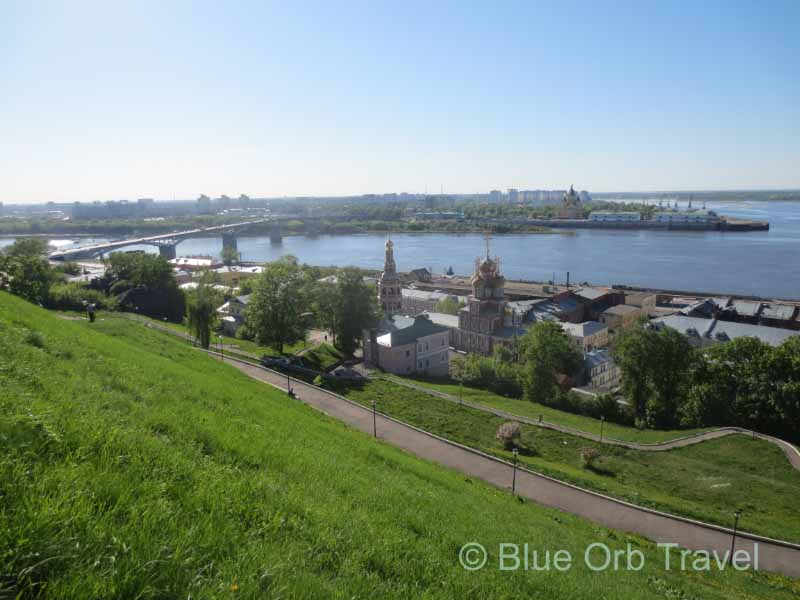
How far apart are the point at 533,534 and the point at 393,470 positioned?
229cm

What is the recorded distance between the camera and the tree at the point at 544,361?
1981 cm

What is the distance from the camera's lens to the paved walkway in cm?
924

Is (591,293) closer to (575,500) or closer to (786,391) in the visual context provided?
(786,391)

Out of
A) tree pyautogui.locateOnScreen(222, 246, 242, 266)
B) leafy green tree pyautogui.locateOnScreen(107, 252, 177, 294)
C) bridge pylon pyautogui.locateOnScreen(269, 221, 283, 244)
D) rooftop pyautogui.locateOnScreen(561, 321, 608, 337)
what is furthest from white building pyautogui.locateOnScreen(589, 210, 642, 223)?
leafy green tree pyautogui.locateOnScreen(107, 252, 177, 294)

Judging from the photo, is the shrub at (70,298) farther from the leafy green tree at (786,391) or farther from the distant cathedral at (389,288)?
the leafy green tree at (786,391)

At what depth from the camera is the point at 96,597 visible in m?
2.11

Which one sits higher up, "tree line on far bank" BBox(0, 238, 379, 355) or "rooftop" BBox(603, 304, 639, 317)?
"tree line on far bank" BBox(0, 238, 379, 355)

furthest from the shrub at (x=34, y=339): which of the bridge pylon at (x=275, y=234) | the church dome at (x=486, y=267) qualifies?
the bridge pylon at (x=275, y=234)

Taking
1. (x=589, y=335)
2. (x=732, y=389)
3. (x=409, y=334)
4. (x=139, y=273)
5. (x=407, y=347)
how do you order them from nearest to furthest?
(x=732, y=389) < (x=407, y=347) < (x=409, y=334) < (x=139, y=273) < (x=589, y=335)

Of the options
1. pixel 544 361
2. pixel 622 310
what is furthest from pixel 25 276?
pixel 622 310

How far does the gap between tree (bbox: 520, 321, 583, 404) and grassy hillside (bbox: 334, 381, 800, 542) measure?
4486mm

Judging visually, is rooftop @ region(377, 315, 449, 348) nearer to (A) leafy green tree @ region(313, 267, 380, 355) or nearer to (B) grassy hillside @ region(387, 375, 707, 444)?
(A) leafy green tree @ region(313, 267, 380, 355)

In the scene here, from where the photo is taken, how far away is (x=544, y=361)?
1995 centimetres

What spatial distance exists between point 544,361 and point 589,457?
281 inches
